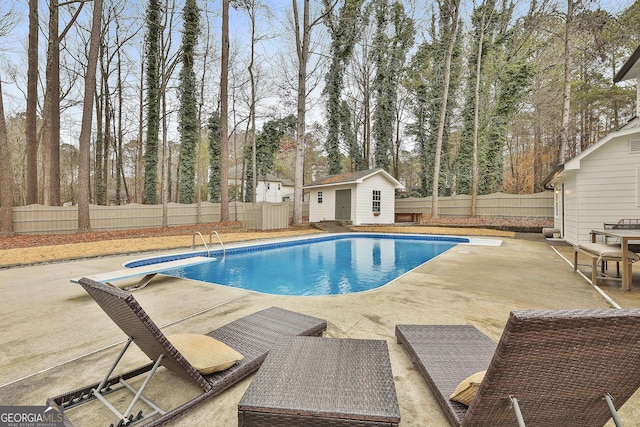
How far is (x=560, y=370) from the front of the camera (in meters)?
1.15

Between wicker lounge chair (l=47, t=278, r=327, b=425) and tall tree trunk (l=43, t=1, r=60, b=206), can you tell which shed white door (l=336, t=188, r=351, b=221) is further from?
wicker lounge chair (l=47, t=278, r=327, b=425)

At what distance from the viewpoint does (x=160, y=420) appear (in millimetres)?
1579

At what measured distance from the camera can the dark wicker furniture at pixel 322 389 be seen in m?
1.37

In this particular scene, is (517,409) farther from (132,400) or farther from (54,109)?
(54,109)

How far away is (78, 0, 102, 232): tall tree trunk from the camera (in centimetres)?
1018

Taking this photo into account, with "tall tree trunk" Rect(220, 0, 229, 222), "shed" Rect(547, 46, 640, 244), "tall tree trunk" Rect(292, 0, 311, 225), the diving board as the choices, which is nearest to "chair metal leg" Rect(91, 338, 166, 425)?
the diving board

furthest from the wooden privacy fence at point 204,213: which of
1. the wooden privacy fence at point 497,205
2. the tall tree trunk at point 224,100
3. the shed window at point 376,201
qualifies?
the shed window at point 376,201

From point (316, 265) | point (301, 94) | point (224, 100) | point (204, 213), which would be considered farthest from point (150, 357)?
point (204, 213)

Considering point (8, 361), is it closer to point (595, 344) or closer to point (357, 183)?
point (595, 344)

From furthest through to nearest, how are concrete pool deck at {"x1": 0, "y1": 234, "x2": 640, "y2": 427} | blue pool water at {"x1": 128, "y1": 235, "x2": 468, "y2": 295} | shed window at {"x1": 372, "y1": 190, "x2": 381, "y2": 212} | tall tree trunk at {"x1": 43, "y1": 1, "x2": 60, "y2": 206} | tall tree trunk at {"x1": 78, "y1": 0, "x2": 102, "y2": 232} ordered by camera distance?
shed window at {"x1": 372, "y1": 190, "x2": 381, "y2": 212} < tall tree trunk at {"x1": 43, "y1": 1, "x2": 60, "y2": 206} < tall tree trunk at {"x1": 78, "y1": 0, "x2": 102, "y2": 232} < blue pool water at {"x1": 128, "y1": 235, "x2": 468, "y2": 295} < concrete pool deck at {"x1": 0, "y1": 234, "x2": 640, "y2": 427}

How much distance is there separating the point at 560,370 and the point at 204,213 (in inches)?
696

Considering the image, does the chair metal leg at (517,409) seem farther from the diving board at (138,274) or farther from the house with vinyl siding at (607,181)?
the house with vinyl siding at (607,181)

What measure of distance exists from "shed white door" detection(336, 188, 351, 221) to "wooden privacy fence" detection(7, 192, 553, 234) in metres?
2.98

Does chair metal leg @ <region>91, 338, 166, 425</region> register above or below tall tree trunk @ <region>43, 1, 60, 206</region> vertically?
below
